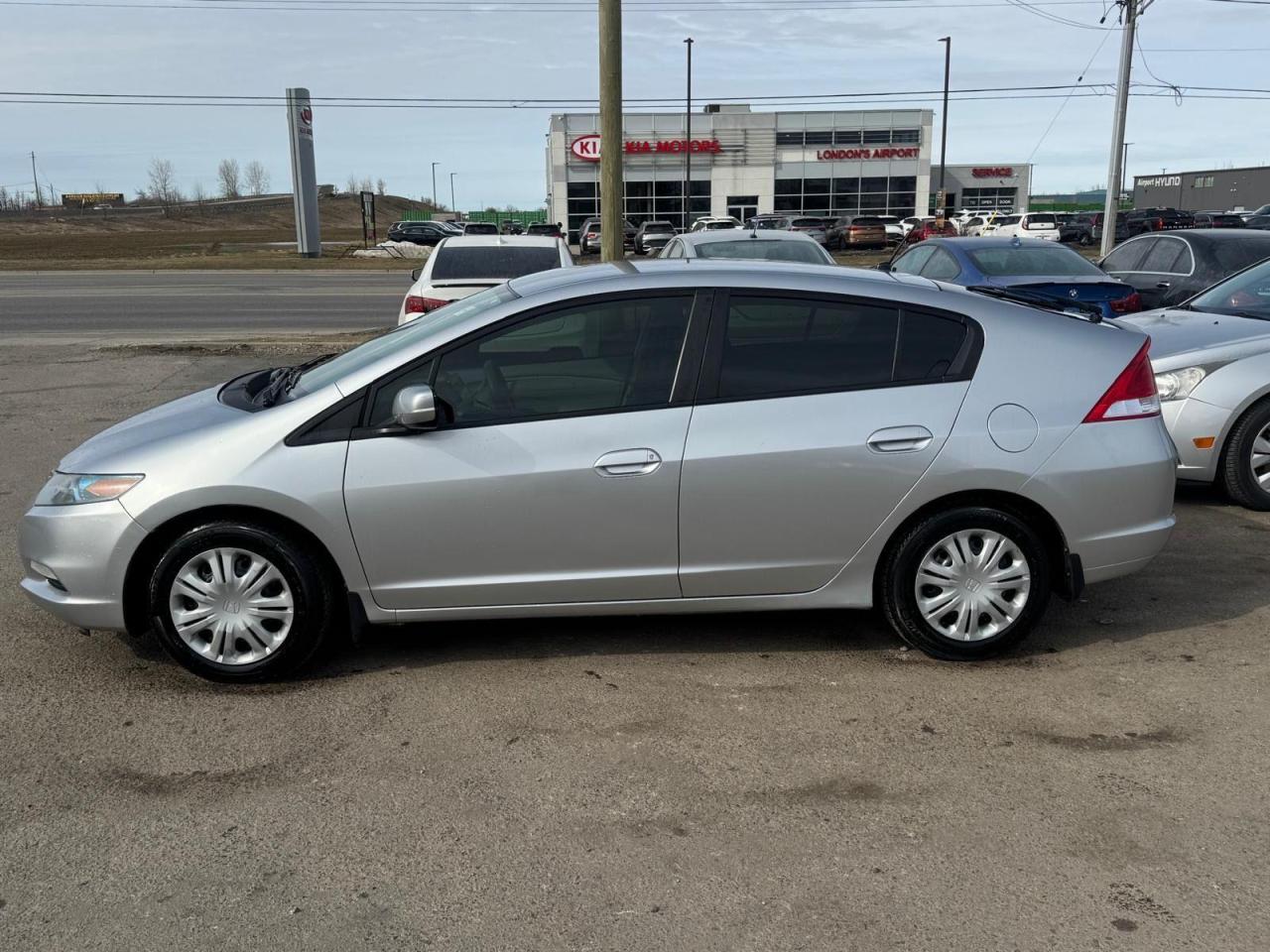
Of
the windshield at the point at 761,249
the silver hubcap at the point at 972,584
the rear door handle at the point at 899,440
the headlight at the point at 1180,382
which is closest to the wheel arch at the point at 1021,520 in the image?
the silver hubcap at the point at 972,584

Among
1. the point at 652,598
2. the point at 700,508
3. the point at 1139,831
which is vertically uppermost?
the point at 700,508

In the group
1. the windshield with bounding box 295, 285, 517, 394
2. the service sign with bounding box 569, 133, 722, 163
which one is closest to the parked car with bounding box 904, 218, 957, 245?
the service sign with bounding box 569, 133, 722, 163

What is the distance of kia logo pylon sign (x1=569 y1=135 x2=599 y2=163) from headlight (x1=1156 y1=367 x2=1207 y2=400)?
5921 centimetres

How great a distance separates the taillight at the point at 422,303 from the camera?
10.3m

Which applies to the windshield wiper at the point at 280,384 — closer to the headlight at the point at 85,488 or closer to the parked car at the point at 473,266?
the headlight at the point at 85,488

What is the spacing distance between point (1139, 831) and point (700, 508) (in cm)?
189

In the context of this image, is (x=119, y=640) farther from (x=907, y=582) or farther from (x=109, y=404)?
(x=109, y=404)

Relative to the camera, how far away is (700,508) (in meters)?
4.50

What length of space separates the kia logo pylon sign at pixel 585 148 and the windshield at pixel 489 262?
54.5m

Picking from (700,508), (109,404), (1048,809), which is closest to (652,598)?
(700,508)

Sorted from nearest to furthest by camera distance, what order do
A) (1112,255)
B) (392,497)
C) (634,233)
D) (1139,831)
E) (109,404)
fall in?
(1139,831) < (392,497) < (109,404) < (1112,255) < (634,233)

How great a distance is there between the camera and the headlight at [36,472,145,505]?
4406mm

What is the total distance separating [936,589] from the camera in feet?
15.4

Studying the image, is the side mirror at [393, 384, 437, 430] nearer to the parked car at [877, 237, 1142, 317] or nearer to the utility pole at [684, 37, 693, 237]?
the parked car at [877, 237, 1142, 317]
